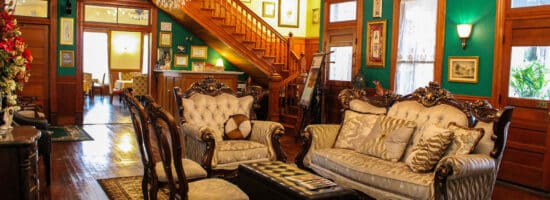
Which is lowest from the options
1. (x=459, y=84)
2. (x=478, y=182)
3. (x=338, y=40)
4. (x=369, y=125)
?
(x=478, y=182)

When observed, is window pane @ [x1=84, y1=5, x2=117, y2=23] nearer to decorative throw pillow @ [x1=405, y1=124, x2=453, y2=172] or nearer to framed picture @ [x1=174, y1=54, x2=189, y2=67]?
framed picture @ [x1=174, y1=54, x2=189, y2=67]

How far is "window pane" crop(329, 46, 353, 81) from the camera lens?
825cm

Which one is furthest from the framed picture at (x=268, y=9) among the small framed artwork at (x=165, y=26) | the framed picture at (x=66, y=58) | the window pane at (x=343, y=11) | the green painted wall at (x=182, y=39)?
the framed picture at (x=66, y=58)

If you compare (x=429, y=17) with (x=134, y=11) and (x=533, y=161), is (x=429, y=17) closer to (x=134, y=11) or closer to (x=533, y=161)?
(x=533, y=161)

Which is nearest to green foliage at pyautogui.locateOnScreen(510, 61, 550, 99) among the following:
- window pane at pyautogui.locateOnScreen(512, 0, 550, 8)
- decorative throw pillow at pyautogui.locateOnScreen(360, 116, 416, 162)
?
window pane at pyautogui.locateOnScreen(512, 0, 550, 8)

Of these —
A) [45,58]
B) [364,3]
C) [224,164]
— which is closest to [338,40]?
[364,3]

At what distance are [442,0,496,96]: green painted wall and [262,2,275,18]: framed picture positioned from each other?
663 cm

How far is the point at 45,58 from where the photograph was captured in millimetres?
9648

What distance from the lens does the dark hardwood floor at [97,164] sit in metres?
5.04

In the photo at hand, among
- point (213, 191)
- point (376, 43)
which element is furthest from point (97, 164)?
point (376, 43)

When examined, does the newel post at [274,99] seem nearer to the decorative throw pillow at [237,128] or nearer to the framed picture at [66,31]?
the framed picture at [66,31]

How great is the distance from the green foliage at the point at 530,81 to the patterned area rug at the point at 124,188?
407cm

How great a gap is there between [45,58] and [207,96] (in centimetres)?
535

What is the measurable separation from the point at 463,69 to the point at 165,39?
6569 mm
